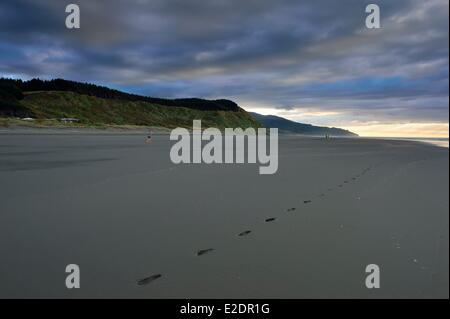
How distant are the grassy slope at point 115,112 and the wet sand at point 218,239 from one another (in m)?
85.1

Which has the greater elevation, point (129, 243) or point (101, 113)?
point (101, 113)

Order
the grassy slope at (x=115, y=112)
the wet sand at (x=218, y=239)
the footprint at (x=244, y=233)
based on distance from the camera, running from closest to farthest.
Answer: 1. the wet sand at (x=218, y=239)
2. the footprint at (x=244, y=233)
3. the grassy slope at (x=115, y=112)

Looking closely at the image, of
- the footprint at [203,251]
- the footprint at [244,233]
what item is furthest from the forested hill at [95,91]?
the footprint at [203,251]

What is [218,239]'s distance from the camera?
4012mm

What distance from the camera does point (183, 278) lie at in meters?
3.04

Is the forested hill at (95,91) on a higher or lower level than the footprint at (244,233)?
higher

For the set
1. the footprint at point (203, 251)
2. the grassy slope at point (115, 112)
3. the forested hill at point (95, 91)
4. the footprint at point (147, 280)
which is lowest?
the footprint at point (147, 280)

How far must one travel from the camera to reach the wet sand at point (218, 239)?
9.61 ft

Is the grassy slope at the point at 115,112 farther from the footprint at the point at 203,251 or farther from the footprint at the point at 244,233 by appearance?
the footprint at the point at 203,251
